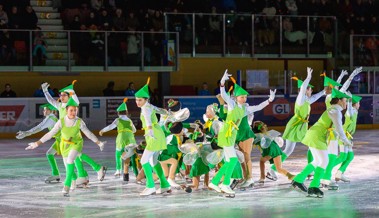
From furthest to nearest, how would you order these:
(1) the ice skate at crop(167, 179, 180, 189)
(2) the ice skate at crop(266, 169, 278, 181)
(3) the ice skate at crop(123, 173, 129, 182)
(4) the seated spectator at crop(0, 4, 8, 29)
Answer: (4) the seated spectator at crop(0, 4, 8, 29) → (3) the ice skate at crop(123, 173, 129, 182) → (2) the ice skate at crop(266, 169, 278, 181) → (1) the ice skate at crop(167, 179, 180, 189)

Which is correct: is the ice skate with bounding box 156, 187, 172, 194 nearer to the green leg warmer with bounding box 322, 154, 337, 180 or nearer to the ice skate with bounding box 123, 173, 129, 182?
the ice skate with bounding box 123, 173, 129, 182

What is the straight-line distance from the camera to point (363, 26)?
33.7m

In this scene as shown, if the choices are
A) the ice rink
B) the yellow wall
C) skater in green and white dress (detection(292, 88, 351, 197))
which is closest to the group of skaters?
skater in green and white dress (detection(292, 88, 351, 197))

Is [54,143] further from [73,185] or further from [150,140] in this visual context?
[150,140]

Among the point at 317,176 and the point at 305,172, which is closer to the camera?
the point at 317,176

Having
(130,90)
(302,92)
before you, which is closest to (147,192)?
(302,92)

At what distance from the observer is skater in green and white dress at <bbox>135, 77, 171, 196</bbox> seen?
13.7 m

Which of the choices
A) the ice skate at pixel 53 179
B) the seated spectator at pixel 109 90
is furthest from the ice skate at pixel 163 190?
the seated spectator at pixel 109 90

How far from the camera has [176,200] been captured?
13.4 meters

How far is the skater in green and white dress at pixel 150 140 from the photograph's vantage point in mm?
13719

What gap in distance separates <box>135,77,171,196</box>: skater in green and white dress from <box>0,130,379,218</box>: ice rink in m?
0.28

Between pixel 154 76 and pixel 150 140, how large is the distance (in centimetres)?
1805

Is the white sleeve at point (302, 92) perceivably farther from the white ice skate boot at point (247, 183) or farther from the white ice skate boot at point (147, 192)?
the white ice skate boot at point (147, 192)

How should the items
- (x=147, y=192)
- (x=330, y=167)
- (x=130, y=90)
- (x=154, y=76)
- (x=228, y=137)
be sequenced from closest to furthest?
1. (x=228, y=137)
2. (x=147, y=192)
3. (x=330, y=167)
4. (x=130, y=90)
5. (x=154, y=76)
